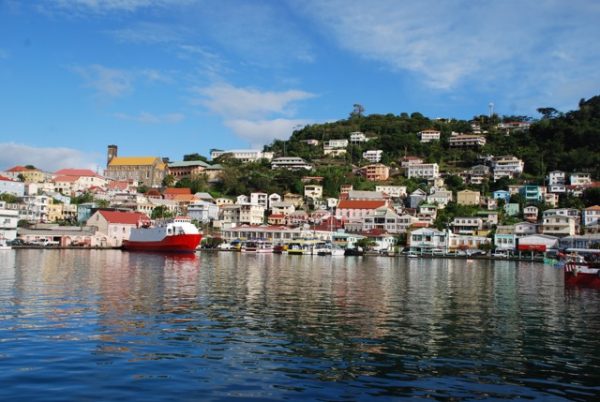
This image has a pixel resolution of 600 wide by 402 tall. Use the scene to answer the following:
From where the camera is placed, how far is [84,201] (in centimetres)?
10844

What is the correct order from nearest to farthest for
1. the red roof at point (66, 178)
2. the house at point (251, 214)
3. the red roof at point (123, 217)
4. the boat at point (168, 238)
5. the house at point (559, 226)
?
the boat at point (168, 238), the house at point (559, 226), the red roof at point (123, 217), the house at point (251, 214), the red roof at point (66, 178)

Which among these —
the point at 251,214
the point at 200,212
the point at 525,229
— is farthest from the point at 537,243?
the point at 200,212

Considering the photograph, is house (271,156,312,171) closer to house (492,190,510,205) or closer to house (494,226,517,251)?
house (492,190,510,205)

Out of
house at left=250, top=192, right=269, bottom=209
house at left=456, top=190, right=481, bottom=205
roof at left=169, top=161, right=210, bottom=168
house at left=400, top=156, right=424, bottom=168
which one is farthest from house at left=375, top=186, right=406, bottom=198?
roof at left=169, top=161, right=210, bottom=168

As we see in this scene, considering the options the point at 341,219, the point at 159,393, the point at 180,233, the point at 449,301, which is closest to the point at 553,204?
the point at 341,219

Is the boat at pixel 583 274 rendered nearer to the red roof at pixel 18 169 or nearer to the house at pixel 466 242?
the house at pixel 466 242

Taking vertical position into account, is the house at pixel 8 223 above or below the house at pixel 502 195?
below

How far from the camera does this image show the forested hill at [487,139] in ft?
391

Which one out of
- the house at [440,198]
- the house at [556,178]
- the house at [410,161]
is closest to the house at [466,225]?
the house at [440,198]

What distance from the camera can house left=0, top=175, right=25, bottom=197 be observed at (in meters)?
103

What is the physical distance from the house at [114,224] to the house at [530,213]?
6262cm

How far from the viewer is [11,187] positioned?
104562 mm

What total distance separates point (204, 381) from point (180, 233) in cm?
5955

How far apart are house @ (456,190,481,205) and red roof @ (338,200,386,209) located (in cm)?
1443
